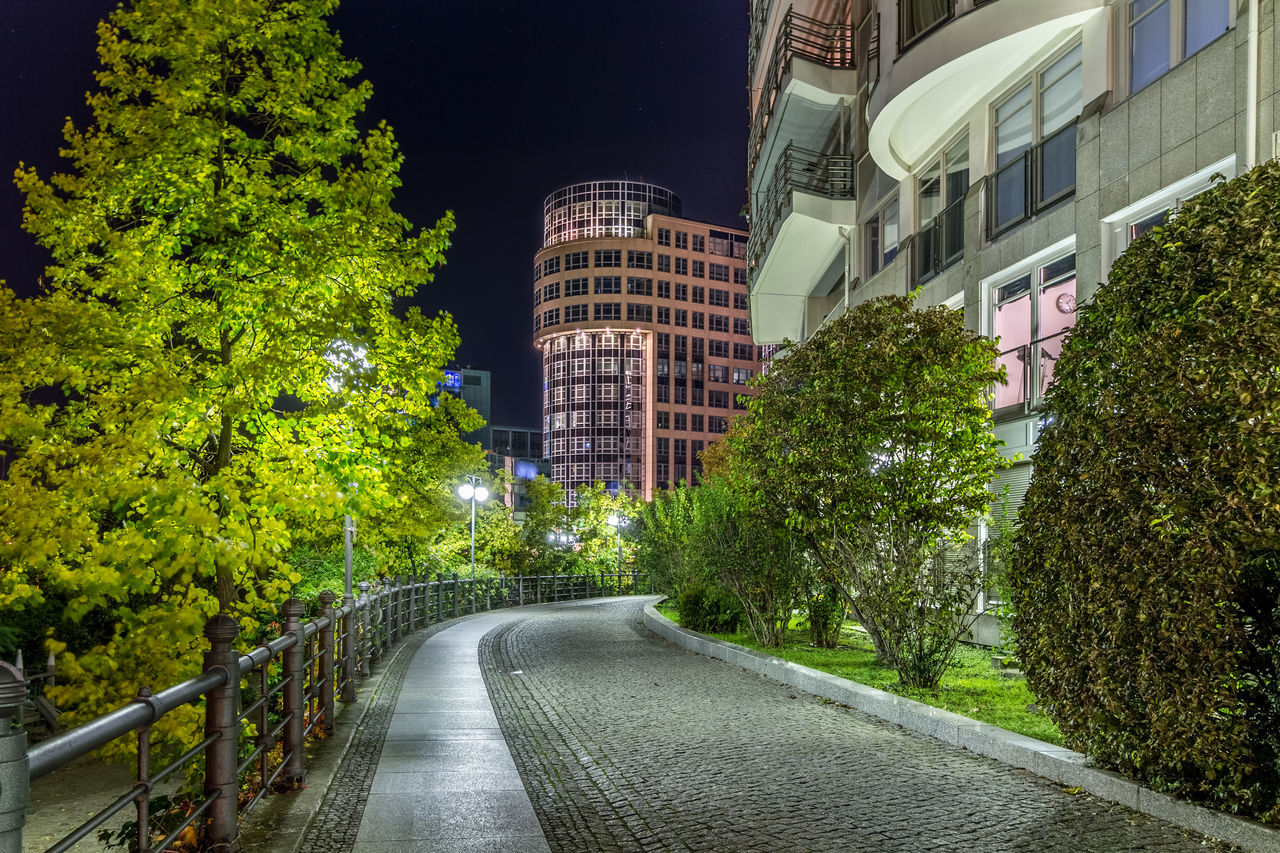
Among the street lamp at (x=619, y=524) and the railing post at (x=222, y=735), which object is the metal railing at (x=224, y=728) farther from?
the street lamp at (x=619, y=524)

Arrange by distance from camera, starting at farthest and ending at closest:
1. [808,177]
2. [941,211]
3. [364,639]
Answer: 1. [808,177]
2. [941,211]
3. [364,639]

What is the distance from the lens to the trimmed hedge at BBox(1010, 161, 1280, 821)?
5793mm

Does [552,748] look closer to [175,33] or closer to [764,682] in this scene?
[764,682]

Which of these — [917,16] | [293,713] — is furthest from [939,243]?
[293,713]

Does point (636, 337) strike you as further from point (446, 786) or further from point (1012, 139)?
point (446, 786)

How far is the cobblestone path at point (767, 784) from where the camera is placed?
6.14 metres

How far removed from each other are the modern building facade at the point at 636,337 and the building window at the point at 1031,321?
96685mm

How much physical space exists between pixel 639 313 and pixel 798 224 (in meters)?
91.5

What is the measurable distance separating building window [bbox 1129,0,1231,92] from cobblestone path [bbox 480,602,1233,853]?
956cm

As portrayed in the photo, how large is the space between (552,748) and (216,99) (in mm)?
8331

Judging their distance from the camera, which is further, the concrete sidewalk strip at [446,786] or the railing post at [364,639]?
the railing post at [364,639]

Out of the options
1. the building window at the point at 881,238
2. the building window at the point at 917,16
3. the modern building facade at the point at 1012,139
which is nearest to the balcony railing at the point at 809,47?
the modern building facade at the point at 1012,139

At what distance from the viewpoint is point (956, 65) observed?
1792 centimetres

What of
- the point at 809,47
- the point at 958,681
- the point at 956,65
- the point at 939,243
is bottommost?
the point at 958,681
